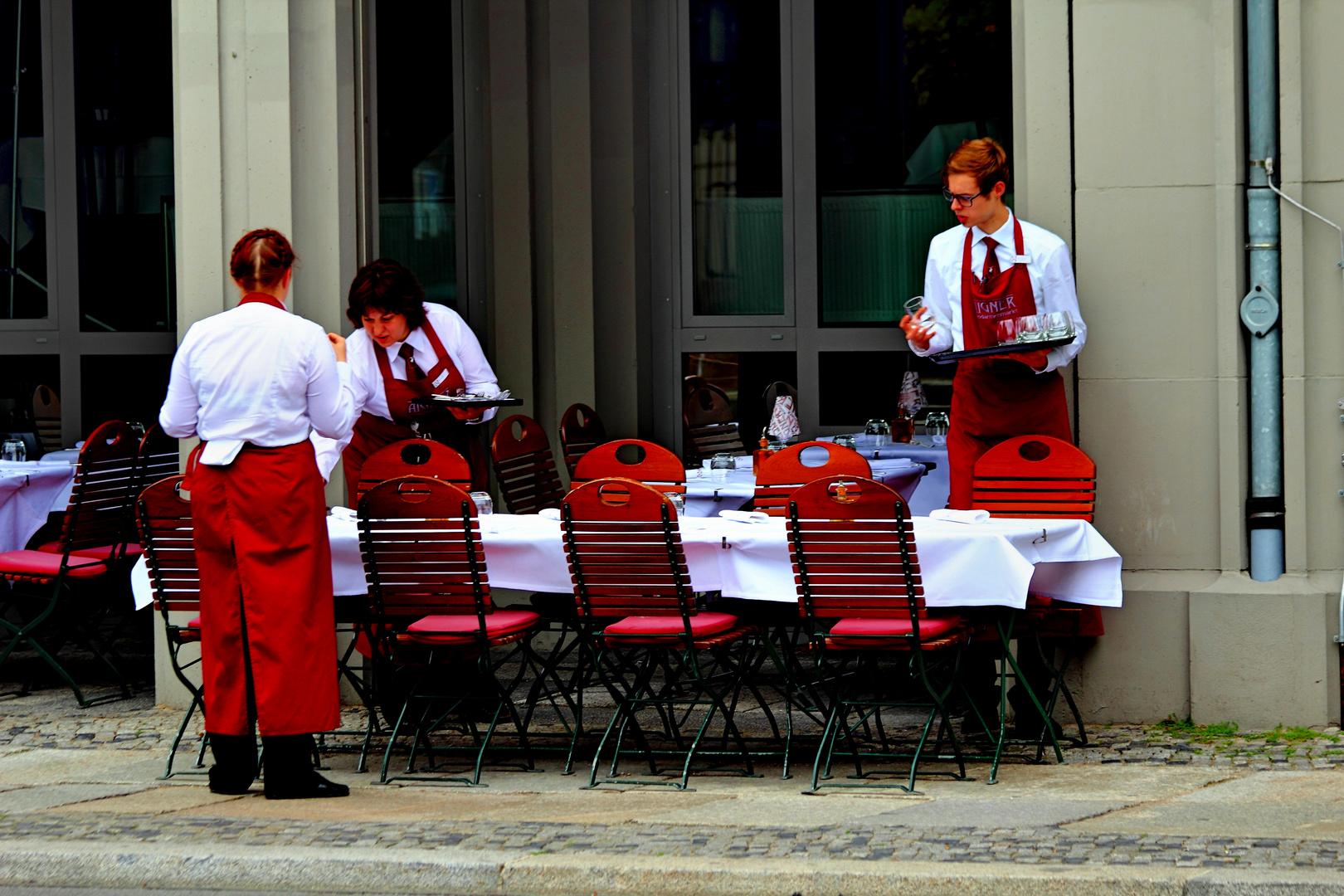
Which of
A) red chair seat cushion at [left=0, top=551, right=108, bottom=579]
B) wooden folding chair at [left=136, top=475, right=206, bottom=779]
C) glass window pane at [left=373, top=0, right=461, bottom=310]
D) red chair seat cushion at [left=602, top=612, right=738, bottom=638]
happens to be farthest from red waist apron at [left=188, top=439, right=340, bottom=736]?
glass window pane at [left=373, top=0, right=461, bottom=310]

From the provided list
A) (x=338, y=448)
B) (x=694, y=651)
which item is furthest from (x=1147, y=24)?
(x=338, y=448)

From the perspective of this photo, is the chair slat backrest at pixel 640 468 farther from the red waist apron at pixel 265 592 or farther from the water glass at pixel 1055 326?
the red waist apron at pixel 265 592

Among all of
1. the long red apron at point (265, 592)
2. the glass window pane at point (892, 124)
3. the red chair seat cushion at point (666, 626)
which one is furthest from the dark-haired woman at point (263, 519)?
the glass window pane at point (892, 124)

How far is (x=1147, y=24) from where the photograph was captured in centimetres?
695

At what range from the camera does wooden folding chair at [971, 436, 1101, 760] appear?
6.39 meters

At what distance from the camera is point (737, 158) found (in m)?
10.6

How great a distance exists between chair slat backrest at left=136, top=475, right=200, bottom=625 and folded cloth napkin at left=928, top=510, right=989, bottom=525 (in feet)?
9.23

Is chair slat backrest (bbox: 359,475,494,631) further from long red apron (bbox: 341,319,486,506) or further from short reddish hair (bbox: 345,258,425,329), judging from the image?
short reddish hair (bbox: 345,258,425,329)

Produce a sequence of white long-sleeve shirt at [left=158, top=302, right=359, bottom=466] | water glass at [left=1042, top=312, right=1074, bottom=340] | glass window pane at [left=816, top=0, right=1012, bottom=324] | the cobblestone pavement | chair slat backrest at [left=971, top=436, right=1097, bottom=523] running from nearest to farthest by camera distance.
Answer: the cobblestone pavement
white long-sleeve shirt at [left=158, top=302, right=359, bottom=466]
water glass at [left=1042, top=312, right=1074, bottom=340]
chair slat backrest at [left=971, top=436, right=1097, bottom=523]
glass window pane at [left=816, top=0, right=1012, bottom=324]

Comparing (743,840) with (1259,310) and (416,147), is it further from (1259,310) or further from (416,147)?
(416,147)

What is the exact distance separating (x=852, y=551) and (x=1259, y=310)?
8.00ft

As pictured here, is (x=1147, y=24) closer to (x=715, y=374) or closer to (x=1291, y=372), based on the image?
(x=1291, y=372)

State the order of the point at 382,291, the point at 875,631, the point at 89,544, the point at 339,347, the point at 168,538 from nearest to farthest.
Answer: the point at 875,631, the point at 168,538, the point at 339,347, the point at 382,291, the point at 89,544

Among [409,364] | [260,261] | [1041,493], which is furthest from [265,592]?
[1041,493]
